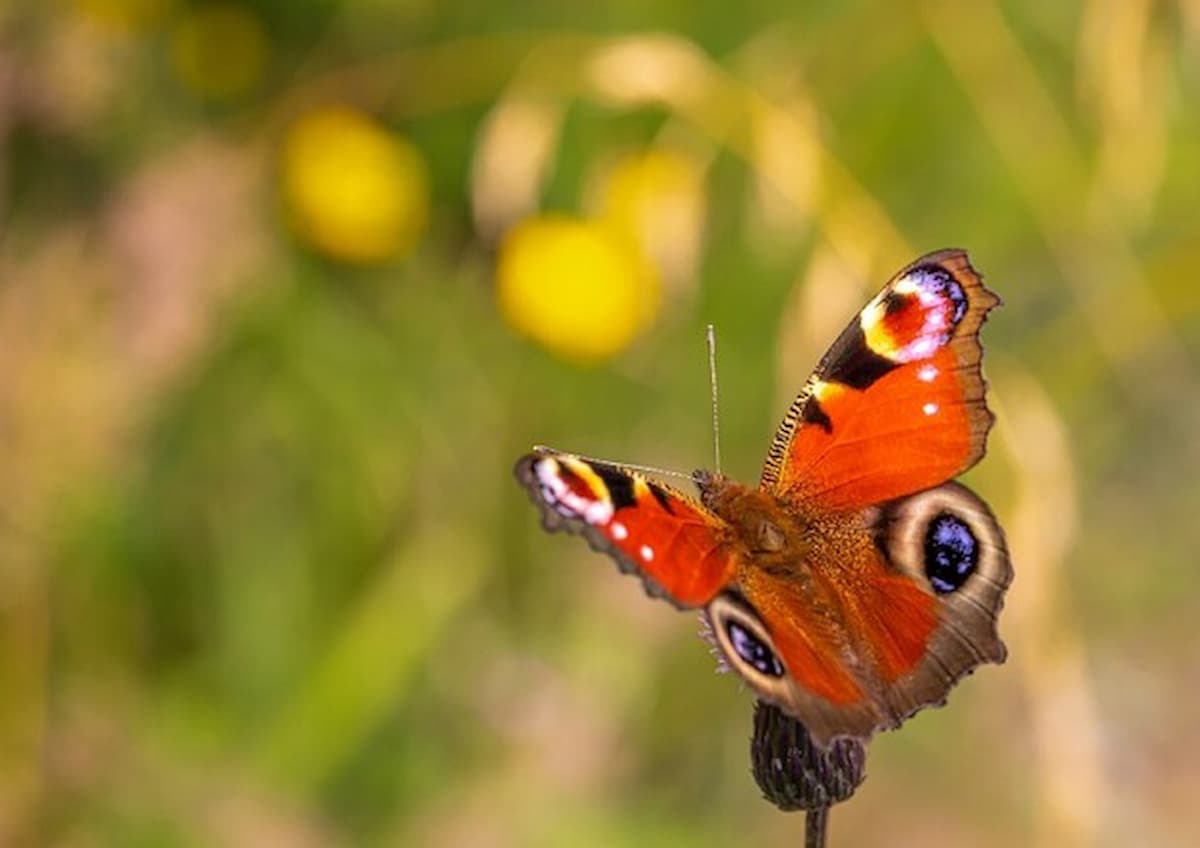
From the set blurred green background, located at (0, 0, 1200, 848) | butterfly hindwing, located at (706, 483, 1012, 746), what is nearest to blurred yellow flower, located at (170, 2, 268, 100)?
blurred green background, located at (0, 0, 1200, 848)

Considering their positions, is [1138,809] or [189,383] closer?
[189,383]

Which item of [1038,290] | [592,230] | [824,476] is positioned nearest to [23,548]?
[592,230]

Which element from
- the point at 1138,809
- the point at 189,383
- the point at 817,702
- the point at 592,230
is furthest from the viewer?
the point at 1138,809

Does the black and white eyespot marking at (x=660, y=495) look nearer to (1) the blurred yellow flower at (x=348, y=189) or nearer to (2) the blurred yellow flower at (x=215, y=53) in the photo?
(1) the blurred yellow flower at (x=348, y=189)

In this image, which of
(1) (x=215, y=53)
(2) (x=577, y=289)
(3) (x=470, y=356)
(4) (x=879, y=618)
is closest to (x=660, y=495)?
(4) (x=879, y=618)

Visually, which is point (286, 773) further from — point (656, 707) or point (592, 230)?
point (592, 230)

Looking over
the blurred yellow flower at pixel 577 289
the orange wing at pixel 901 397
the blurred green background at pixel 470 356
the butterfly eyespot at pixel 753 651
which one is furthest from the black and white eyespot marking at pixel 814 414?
the blurred yellow flower at pixel 577 289

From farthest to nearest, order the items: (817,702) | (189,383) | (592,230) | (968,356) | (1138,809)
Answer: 1. (1138,809)
2. (189,383)
3. (592,230)
4. (968,356)
5. (817,702)
